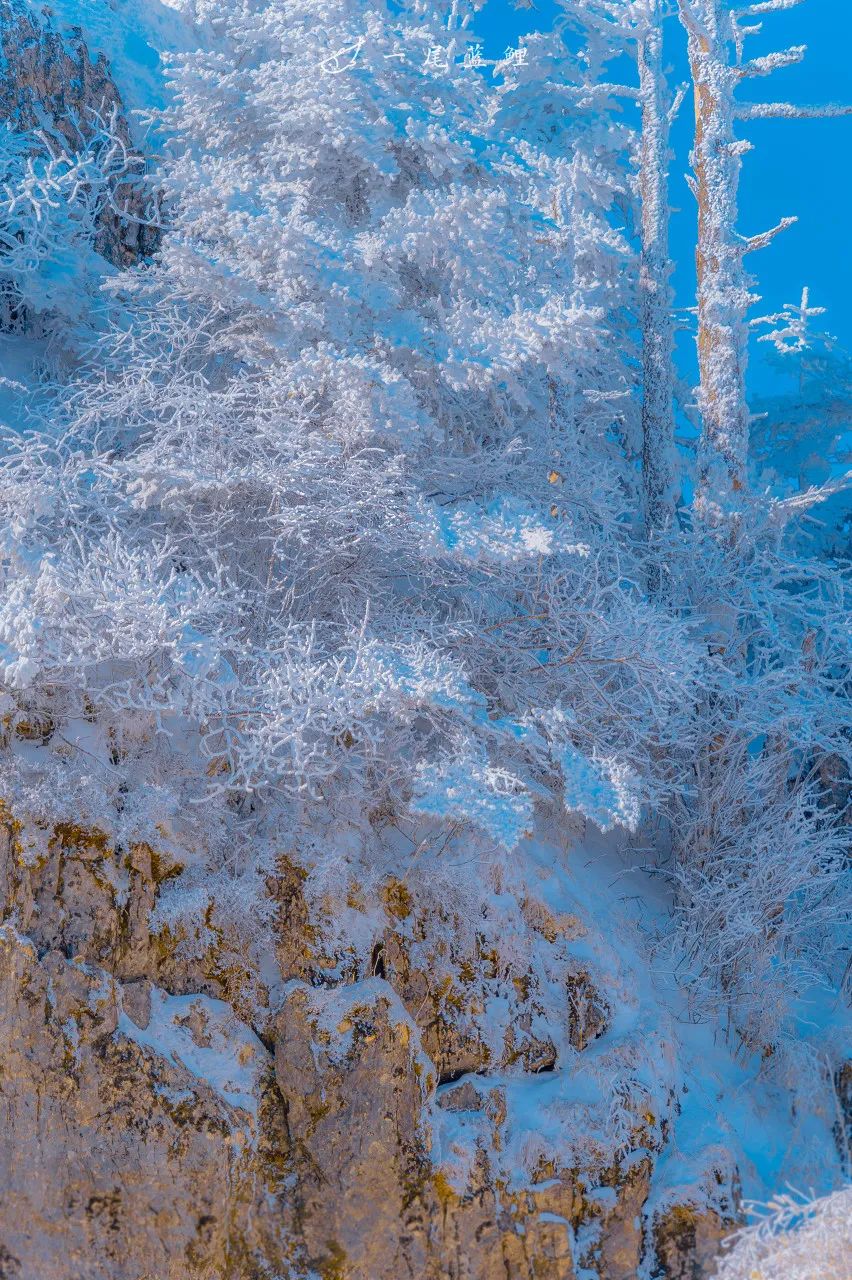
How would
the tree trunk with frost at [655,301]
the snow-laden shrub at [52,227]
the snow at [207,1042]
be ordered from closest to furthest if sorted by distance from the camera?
the snow at [207,1042] → the snow-laden shrub at [52,227] → the tree trunk with frost at [655,301]

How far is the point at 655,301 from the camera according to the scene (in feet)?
36.8

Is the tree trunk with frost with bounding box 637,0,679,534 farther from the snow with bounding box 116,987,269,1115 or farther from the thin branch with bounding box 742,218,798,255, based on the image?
the snow with bounding box 116,987,269,1115

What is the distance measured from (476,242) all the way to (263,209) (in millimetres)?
1834

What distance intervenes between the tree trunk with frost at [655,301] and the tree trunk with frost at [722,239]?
0.48 metres

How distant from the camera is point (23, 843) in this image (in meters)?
7.32

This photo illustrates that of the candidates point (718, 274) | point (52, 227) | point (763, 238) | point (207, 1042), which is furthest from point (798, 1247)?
point (52, 227)

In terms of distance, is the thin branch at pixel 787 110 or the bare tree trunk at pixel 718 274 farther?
the bare tree trunk at pixel 718 274

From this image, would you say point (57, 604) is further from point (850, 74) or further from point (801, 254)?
point (850, 74)

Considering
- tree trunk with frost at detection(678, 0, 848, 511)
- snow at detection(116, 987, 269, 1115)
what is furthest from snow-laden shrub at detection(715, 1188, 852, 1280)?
tree trunk with frost at detection(678, 0, 848, 511)

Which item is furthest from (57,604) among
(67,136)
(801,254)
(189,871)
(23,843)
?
(801,254)

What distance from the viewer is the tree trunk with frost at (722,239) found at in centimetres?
1039

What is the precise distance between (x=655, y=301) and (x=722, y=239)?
0.96 meters

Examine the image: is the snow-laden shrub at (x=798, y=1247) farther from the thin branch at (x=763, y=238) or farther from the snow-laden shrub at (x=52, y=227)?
the snow-laden shrub at (x=52, y=227)

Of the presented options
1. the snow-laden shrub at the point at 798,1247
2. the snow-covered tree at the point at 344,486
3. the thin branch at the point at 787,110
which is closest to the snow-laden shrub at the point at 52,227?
the snow-covered tree at the point at 344,486
